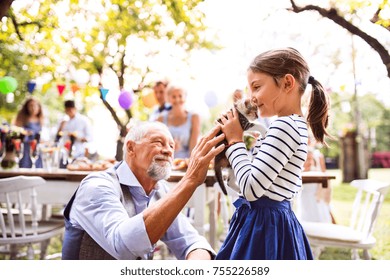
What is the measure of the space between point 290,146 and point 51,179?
5.34 feet

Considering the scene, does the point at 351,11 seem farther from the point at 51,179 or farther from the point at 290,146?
the point at 51,179

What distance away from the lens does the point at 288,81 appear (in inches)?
48.6

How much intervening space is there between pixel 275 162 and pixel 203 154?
0.70 ft

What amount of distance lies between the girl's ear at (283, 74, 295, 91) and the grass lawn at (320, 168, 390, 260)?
1.31m

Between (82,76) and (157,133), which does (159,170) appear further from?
(82,76)

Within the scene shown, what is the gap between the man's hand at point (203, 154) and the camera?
48.5 inches

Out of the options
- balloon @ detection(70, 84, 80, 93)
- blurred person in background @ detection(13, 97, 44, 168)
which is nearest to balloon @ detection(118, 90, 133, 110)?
balloon @ detection(70, 84, 80, 93)

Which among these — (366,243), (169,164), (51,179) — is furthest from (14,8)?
(366,243)

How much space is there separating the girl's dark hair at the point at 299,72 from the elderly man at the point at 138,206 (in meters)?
0.22

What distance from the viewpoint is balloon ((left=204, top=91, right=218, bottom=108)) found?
3.16 m

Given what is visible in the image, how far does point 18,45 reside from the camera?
7.33 ft

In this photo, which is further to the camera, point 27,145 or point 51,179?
point 27,145

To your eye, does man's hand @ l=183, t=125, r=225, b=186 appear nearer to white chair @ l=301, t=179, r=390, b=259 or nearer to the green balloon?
white chair @ l=301, t=179, r=390, b=259

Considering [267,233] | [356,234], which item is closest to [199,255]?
[267,233]
